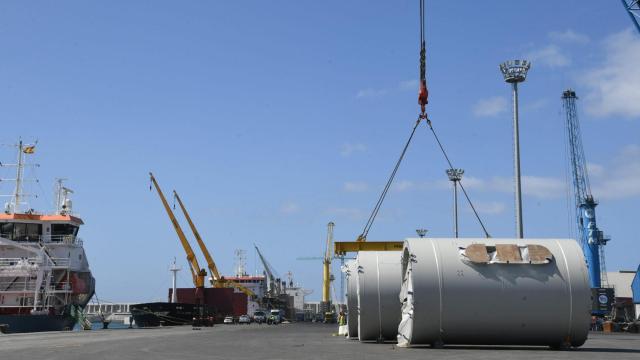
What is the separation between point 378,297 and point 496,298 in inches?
260

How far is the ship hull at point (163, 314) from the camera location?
93062mm

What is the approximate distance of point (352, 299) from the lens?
36156 millimetres

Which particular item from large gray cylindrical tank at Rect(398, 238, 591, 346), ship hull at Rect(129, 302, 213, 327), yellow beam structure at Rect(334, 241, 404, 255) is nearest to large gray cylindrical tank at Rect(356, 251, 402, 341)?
large gray cylindrical tank at Rect(398, 238, 591, 346)

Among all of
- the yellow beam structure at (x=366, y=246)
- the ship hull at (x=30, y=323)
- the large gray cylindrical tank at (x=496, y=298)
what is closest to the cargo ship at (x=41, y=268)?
the ship hull at (x=30, y=323)

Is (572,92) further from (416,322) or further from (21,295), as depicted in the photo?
(416,322)

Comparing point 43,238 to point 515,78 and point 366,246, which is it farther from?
point 515,78

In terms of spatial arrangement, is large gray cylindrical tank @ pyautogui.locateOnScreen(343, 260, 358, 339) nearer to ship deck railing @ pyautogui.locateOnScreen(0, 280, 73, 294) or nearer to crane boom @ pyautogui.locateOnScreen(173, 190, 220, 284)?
ship deck railing @ pyautogui.locateOnScreen(0, 280, 73, 294)

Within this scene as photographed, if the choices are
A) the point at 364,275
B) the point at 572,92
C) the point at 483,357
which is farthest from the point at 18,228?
the point at 572,92

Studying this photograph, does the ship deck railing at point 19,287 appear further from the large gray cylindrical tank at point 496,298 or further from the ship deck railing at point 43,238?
the large gray cylindrical tank at point 496,298

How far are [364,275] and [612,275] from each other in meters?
130

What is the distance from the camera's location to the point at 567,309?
27.1 m

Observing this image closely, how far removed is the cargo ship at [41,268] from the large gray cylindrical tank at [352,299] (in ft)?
127

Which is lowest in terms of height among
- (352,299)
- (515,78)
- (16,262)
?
(352,299)

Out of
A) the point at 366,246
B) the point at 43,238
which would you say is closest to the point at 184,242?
the point at 43,238
